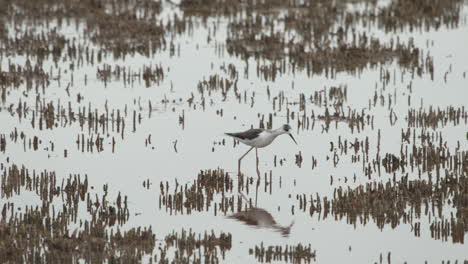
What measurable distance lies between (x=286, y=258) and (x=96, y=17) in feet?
48.2

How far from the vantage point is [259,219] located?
435 inches

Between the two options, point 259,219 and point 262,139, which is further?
point 262,139

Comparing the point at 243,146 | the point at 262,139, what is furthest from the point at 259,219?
the point at 243,146

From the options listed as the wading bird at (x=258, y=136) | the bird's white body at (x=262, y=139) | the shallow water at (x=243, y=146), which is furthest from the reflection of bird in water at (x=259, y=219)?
the bird's white body at (x=262, y=139)

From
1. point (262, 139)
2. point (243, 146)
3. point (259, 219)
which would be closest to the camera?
point (259, 219)

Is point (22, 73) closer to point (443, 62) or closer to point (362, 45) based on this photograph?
point (362, 45)

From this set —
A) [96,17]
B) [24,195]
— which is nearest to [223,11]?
[96,17]

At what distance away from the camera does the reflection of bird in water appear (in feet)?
35.1

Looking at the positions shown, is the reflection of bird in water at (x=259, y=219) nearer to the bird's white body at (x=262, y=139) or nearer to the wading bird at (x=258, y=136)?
the wading bird at (x=258, y=136)

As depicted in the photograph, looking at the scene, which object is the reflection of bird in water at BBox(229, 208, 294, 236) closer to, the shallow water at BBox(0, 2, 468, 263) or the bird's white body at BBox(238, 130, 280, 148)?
the shallow water at BBox(0, 2, 468, 263)

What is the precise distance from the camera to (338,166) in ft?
43.1

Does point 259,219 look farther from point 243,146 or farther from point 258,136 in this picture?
point 243,146

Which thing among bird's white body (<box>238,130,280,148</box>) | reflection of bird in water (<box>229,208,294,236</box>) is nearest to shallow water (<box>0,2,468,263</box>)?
reflection of bird in water (<box>229,208,294,236</box>)

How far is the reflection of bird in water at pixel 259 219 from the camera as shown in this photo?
421 inches
